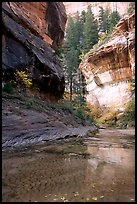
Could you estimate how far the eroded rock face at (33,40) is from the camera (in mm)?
14662

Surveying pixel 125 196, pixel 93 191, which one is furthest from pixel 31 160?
pixel 125 196

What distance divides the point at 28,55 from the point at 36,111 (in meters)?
5.42

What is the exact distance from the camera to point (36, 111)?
1272 centimetres

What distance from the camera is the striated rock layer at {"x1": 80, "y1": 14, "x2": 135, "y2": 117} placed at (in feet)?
128

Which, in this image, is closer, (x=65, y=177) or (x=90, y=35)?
(x=65, y=177)

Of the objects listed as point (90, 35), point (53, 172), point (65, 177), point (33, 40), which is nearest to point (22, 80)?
point (33, 40)

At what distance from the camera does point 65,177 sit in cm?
527

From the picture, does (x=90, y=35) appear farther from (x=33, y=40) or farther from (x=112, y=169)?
(x=112, y=169)

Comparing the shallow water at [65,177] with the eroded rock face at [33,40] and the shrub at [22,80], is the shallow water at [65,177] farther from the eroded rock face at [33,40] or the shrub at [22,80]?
the eroded rock face at [33,40]

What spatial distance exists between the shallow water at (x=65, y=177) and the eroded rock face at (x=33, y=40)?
8.40 metres

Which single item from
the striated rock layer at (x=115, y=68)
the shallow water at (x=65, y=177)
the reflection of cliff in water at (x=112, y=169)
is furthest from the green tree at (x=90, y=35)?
the shallow water at (x=65, y=177)

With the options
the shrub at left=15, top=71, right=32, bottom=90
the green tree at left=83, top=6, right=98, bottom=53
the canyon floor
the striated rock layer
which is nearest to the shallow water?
the canyon floor

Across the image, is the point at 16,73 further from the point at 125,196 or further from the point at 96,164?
the point at 125,196

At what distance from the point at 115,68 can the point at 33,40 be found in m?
25.3
